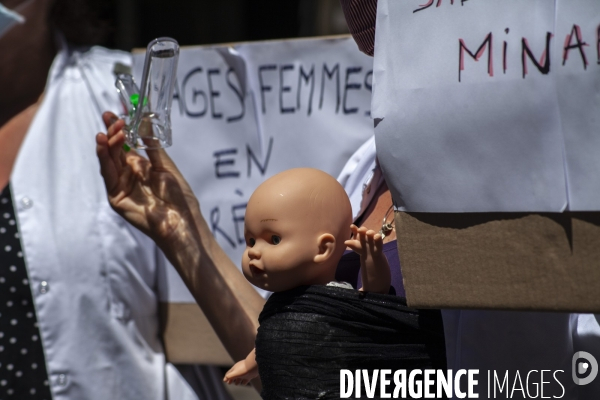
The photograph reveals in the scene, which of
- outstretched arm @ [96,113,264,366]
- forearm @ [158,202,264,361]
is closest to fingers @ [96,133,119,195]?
outstretched arm @ [96,113,264,366]

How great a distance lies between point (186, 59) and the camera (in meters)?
2.02

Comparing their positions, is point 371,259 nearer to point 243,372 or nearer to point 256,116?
point 243,372

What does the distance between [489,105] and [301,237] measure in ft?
1.05

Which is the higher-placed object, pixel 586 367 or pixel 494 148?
pixel 494 148

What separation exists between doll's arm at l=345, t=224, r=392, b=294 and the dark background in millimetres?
4198

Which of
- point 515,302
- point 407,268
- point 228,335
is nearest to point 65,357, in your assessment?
point 228,335

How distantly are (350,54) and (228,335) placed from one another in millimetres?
841

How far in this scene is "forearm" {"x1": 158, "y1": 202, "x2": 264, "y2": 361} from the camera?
141 cm

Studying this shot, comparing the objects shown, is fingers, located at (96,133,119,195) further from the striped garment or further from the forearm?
the striped garment

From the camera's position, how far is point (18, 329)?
1827mm

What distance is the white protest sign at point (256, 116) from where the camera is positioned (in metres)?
1.87

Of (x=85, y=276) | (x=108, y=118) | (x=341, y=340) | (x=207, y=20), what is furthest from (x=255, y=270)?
(x=207, y=20)

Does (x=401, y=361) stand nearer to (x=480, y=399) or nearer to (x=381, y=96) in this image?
(x=480, y=399)

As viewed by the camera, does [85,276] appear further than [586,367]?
Yes
